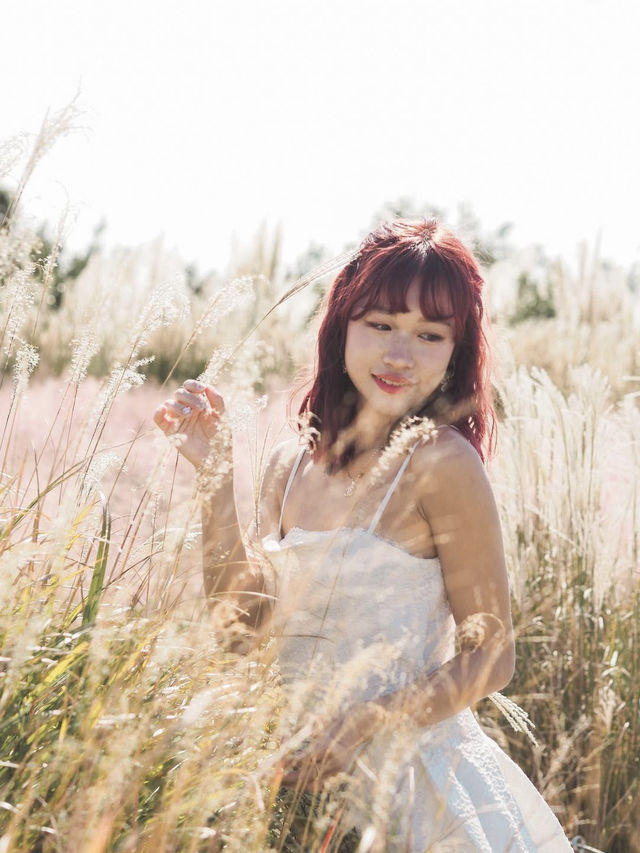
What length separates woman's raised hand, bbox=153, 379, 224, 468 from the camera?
1.81m

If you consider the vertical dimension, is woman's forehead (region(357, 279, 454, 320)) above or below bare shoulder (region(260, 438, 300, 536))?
above

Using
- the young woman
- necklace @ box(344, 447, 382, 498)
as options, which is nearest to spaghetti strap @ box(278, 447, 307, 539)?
the young woman

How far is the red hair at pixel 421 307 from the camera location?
1966 mm

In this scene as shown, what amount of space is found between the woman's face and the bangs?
13mm

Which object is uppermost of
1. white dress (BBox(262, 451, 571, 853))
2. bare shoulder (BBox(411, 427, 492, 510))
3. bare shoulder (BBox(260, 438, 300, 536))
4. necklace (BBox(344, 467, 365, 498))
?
bare shoulder (BBox(411, 427, 492, 510))

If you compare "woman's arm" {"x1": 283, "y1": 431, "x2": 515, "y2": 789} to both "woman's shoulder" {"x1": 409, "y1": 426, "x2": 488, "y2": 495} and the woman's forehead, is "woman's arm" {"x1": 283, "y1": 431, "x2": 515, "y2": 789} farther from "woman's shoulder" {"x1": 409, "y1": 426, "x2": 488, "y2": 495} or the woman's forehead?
the woman's forehead

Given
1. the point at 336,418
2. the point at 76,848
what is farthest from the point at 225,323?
the point at 76,848

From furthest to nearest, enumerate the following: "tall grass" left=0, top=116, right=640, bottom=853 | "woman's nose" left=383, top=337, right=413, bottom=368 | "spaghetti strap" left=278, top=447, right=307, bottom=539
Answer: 1. "spaghetti strap" left=278, top=447, right=307, bottom=539
2. "woman's nose" left=383, top=337, right=413, bottom=368
3. "tall grass" left=0, top=116, right=640, bottom=853

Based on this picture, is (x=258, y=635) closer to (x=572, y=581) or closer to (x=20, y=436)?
(x=572, y=581)

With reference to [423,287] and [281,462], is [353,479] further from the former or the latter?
[423,287]

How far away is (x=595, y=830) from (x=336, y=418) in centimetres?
135

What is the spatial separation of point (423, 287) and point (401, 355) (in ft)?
0.52

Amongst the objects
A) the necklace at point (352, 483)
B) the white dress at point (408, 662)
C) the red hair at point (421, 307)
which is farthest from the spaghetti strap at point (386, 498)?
the red hair at point (421, 307)

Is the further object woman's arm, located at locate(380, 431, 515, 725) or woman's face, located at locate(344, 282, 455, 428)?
woman's face, located at locate(344, 282, 455, 428)
